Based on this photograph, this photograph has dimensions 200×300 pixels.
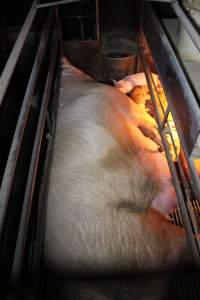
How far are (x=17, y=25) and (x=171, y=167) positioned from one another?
8.24 ft

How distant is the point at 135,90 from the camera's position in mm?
2742

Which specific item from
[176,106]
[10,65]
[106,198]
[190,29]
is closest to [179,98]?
[176,106]

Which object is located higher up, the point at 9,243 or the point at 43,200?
the point at 43,200

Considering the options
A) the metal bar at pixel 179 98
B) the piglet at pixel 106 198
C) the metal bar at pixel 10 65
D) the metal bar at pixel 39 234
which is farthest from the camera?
the piglet at pixel 106 198

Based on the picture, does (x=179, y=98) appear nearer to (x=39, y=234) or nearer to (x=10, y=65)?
(x=10, y=65)

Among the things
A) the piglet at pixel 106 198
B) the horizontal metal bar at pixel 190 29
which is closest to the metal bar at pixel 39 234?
the piglet at pixel 106 198

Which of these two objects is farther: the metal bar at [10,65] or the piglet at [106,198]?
the piglet at [106,198]

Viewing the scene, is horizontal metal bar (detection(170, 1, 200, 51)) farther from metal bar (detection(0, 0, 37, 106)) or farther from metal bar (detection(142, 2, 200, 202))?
metal bar (detection(0, 0, 37, 106))

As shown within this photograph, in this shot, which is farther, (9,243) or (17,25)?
(17,25)

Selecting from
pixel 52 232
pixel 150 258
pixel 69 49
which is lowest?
pixel 150 258

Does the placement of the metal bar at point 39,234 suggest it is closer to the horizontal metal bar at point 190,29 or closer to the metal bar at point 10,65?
the metal bar at point 10,65

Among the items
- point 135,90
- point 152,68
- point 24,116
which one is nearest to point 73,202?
point 24,116

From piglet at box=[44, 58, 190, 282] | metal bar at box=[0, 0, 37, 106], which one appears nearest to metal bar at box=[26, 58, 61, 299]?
piglet at box=[44, 58, 190, 282]

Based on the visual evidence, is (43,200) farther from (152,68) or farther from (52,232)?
(152,68)
